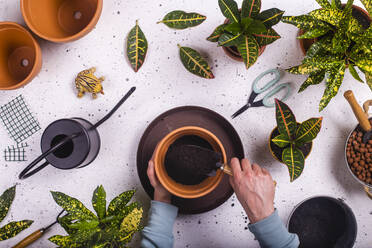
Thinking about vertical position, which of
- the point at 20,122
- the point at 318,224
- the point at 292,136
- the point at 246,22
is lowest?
the point at 318,224

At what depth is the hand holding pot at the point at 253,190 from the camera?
853 mm

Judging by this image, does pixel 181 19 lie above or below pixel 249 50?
above

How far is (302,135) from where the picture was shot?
86 cm

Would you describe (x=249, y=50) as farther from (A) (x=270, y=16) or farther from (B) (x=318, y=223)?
(B) (x=318, y=223)

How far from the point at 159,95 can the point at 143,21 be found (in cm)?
27

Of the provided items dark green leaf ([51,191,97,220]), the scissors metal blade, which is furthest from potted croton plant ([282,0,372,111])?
dark green leaf ([51,191,97,220])

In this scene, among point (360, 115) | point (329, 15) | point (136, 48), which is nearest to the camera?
point (329, 15)

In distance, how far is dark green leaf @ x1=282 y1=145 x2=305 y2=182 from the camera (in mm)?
843

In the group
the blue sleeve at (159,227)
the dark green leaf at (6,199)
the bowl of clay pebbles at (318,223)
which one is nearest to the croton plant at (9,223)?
the dark green leaf at (6,199)

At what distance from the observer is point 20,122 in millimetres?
1012

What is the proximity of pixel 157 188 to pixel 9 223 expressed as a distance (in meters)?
0.50

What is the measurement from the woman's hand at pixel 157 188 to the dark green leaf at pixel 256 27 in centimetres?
49

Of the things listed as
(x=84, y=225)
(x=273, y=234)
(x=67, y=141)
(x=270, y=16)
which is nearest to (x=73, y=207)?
(x=84, y=225)

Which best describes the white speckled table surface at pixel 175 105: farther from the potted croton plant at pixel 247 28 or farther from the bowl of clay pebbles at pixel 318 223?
the potted croton plant at pixel 247 28
